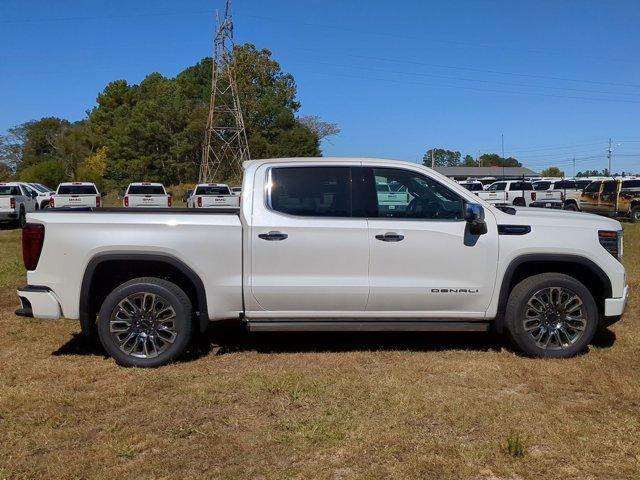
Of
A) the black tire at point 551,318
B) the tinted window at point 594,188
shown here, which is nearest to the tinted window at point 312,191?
the black tire at point 551,318

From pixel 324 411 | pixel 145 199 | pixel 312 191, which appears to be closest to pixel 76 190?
pixel 145 199

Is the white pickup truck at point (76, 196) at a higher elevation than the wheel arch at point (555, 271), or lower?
higher

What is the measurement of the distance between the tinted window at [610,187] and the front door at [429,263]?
21633mm

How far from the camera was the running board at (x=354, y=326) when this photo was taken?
567cm

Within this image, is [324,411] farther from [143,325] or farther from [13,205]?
[13,205]

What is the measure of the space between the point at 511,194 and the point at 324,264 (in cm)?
2653

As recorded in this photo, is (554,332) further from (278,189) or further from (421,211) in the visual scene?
(278,189)

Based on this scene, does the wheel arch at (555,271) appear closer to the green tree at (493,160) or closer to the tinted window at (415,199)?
the tinted window at (415,199)

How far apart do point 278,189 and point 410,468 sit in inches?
111

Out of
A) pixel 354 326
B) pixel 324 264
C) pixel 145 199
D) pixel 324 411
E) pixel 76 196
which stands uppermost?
pixel 76 196

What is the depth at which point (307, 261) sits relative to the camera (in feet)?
18.3

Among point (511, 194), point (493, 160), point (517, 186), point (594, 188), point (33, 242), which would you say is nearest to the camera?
point (33, 242)

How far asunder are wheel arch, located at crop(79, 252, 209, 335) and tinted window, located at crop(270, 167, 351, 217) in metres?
1.00

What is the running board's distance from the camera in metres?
5.67
